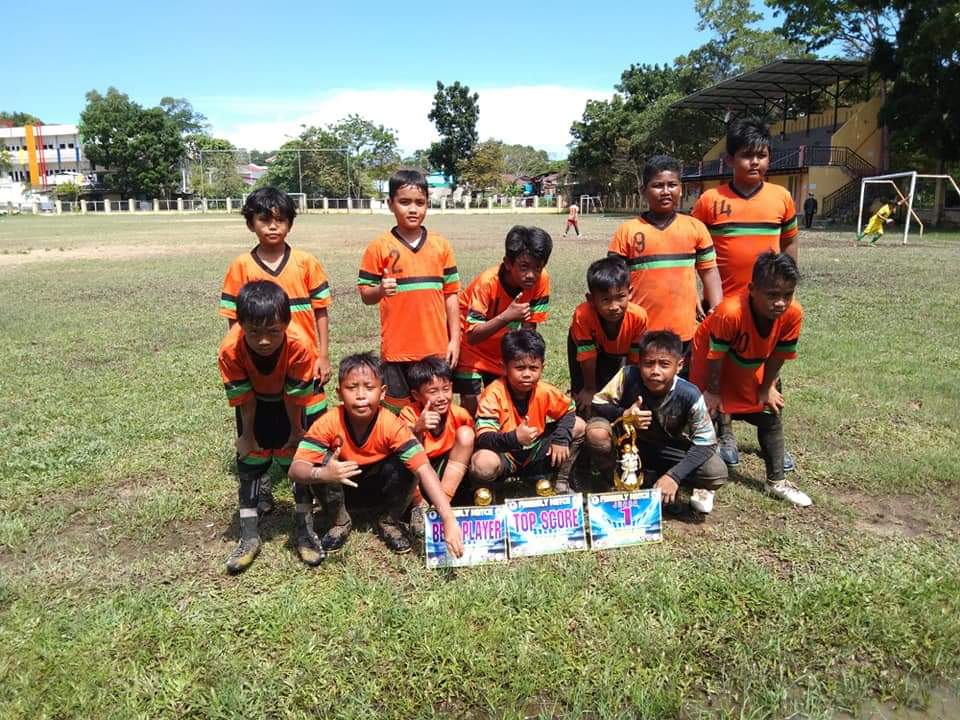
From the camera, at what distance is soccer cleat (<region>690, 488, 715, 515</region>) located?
364cm

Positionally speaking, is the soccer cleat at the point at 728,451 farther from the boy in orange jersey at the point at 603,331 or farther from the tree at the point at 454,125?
the tree at the point at 454,125

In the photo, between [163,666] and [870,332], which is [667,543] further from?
[870,332]

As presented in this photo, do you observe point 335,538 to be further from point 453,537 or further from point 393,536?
point 453,537

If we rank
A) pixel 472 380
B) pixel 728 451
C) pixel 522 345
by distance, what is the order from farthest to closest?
1. pixel 728 451
2. pixel 472 380
3. pixel 522 345

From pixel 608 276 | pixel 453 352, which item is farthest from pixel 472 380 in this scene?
pixel 608 276

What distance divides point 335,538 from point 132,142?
75724 millimetres

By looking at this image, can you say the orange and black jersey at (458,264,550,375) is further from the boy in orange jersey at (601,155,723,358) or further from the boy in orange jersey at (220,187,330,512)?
the boy in orange jersey at (220,187,330,512)

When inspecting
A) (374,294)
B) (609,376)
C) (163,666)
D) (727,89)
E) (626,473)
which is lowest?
(163,666)

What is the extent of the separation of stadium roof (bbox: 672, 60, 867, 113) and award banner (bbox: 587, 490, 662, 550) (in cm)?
3401

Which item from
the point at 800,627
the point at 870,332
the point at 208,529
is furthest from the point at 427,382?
the point at 870,332

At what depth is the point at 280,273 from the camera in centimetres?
371

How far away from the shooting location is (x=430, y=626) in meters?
2.67

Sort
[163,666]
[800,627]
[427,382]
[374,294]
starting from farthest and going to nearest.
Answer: [374,294]
[427,382]
[800,627]
[163,666]

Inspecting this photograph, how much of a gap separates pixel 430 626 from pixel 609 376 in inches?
77.4
